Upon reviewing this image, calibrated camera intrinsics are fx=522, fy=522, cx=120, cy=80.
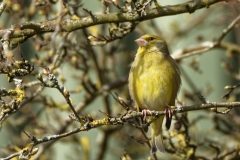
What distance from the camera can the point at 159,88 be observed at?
4.48 metres

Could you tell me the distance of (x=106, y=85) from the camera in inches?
217

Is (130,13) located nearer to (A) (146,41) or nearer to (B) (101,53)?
(A) (146,41)

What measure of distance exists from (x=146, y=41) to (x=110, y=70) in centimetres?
152

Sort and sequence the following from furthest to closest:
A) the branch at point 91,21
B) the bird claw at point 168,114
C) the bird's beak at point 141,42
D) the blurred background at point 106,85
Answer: the bird's beak at point 141,42
the blurred background at point 106,85
the bird claw at point 168,114
the branch at point 91,21

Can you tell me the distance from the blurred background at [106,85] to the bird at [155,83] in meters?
0.15

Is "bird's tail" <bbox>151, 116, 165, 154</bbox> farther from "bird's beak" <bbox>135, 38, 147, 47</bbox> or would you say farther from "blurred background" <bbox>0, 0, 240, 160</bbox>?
"bird's beak" <bbox>135, 38, 147, 47</bbox>

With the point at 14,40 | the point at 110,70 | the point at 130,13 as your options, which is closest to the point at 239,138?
the point at 110,70

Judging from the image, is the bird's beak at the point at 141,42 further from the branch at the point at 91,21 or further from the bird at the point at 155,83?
the branch at the point at 91,21

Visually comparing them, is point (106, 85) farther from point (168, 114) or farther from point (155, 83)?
point (168, 114)

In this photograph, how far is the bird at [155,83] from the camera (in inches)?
176

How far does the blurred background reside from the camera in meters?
4.44

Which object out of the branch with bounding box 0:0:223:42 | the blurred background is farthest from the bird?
the branch with bounding box 0:0:223:42

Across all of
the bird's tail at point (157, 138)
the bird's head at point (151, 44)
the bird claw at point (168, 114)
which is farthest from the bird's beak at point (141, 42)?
the bird claw at point (168, 114)

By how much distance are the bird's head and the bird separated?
78mm
